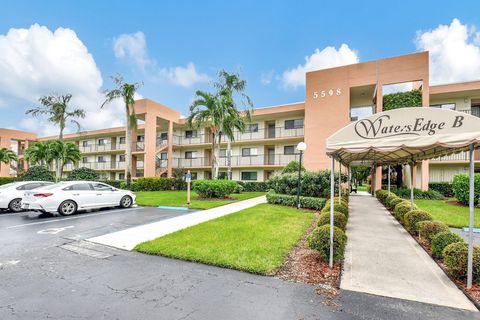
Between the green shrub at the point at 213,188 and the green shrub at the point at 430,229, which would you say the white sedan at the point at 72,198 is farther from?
the green shrub at the point at 430,229

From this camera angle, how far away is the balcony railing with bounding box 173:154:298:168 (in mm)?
23531

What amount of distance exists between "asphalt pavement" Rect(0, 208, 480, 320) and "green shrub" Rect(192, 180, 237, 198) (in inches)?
376

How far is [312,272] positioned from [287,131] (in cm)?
2040

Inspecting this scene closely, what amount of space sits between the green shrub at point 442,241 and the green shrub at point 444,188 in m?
16.4

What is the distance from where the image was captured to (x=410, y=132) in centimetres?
435

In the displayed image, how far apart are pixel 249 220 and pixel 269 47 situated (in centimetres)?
1210

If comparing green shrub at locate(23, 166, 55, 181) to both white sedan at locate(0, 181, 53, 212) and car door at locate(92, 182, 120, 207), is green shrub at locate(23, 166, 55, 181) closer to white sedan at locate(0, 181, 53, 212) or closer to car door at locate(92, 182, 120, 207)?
white sedan at locate(0, 181, 53, 212)

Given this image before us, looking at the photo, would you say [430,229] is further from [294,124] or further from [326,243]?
[294,124]

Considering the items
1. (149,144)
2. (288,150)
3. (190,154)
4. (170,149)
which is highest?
(149,144)

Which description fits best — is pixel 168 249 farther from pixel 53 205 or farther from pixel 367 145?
pixel 53 205

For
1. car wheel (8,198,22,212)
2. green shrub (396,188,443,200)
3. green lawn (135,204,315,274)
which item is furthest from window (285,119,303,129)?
car wheel (8,198,22,212)

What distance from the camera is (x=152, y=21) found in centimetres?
1296

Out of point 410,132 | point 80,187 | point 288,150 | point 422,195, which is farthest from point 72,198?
point 422,195

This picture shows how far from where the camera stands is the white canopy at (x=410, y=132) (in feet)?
12.9
